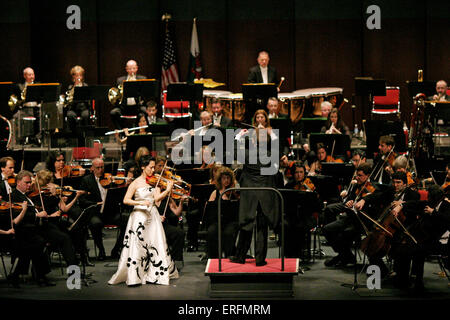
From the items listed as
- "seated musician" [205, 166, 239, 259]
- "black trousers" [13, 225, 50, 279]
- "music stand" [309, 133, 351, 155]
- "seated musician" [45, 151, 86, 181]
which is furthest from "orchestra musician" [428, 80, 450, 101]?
"black trousers" [13, 225, 50, 279]

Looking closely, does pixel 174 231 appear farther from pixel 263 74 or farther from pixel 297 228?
pixel 263 74

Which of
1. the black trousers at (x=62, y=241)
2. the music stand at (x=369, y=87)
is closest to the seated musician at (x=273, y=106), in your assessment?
the music stand at (x=369, y=87)

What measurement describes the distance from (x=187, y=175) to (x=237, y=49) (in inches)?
250

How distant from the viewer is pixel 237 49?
47.3 ft

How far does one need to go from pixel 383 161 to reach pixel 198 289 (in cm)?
274

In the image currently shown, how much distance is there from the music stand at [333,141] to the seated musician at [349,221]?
48.6 inches

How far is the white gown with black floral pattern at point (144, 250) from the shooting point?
7543 millimetres

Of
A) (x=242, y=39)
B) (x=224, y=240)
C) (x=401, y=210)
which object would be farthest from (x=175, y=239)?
(x=242, y=39)

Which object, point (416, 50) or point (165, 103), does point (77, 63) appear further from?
point (416, 50)

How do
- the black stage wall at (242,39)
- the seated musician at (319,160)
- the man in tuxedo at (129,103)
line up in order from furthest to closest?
the black stage wall at (242,39)
the man in tuxedo at (129,103)
the seated musician at (319,160)

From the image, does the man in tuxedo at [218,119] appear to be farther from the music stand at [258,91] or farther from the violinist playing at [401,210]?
the violinist playing at [401,210]

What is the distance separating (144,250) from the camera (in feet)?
25.0

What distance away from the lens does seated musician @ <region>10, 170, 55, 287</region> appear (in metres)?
7.55

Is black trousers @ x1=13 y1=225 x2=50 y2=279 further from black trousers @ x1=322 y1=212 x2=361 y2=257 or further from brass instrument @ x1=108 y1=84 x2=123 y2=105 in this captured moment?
brass instrument @ x1=108 y1=84 x2=123 y2=105
